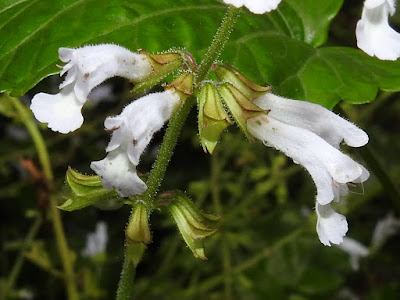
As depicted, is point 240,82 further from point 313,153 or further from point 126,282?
point 126,282

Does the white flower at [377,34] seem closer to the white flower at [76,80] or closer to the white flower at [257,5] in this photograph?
the white flower at [257,5]

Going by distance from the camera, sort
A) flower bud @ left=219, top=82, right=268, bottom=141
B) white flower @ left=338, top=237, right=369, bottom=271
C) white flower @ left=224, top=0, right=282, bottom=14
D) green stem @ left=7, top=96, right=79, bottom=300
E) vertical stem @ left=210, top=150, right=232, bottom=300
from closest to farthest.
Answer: white flower @ left=224, top=0, right=282, bottom=14 → flower bud @ left=219, top=82, right=268, bottom=141 → green stem @ left=7, top=96, right=79, bottom=300 → vertical stem @ left=210, top=150, right=232, bottom=300 → white flower @ left=338, top=237, right=369, bottom=271

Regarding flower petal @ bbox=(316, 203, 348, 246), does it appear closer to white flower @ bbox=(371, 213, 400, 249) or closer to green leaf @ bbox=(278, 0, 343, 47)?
green leaf @ bbox=(278, 0, 343, 47)

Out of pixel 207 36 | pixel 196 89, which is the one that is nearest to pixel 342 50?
pixel 207 36

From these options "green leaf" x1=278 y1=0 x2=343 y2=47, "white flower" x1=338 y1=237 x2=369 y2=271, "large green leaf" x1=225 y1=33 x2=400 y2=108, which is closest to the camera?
"large green leaf" x1=225 y1=33 x2=400 y2=108

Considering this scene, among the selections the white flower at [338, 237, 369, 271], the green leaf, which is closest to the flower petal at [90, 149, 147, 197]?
the green leaf

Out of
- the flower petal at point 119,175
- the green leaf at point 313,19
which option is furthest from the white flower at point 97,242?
the flower petal at point 119,175

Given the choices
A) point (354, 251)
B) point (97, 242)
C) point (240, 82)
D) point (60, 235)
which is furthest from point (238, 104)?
point (354, 251)
